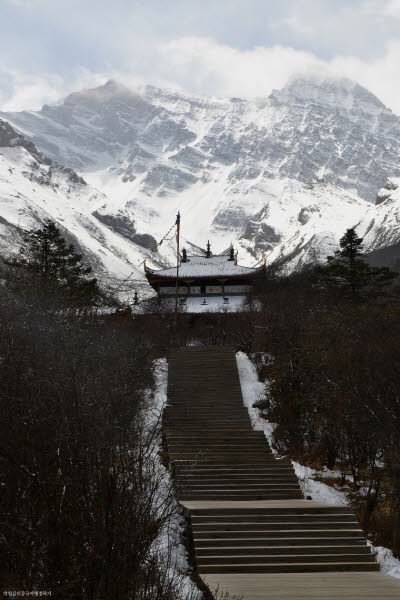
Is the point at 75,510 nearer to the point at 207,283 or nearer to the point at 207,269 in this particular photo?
the point at 207,283

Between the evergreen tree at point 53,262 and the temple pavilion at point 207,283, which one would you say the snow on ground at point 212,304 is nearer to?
the temple pavilion at point 207,283

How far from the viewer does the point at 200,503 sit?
12.7 m

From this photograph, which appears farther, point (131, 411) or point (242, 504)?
point (131, 411)

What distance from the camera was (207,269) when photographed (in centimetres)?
5344

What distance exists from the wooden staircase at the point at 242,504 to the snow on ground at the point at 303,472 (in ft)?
1.65

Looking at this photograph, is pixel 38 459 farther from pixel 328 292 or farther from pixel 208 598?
pixel 328 292

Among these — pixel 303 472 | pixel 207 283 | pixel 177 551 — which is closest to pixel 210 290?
pixel 207 283

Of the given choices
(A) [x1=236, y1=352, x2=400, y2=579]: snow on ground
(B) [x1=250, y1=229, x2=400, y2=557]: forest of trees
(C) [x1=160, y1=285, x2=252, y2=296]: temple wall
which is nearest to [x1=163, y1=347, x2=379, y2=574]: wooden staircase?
(A) [x1=236, y1=352, x2=400, y2=579]: snow on ground

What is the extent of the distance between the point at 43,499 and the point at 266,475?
33.2 ft

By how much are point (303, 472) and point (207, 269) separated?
3763 cm

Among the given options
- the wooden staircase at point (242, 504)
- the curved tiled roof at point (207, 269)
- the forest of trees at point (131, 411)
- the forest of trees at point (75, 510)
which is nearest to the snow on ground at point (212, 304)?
the curved tiled roof at point (207, 269)

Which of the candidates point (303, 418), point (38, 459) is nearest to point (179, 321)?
point (303, 418)

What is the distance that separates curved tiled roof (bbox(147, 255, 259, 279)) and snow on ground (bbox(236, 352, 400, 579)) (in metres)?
22.2

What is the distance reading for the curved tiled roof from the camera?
51022mm
